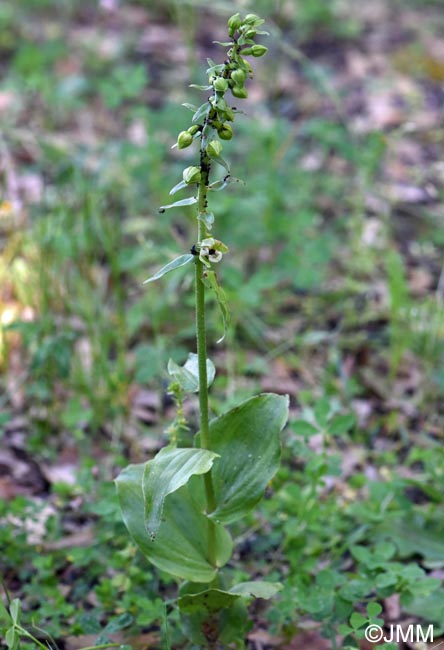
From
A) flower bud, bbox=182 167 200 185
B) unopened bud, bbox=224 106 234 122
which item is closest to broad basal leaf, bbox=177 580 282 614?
flower bud, bbox=182 167 200 185

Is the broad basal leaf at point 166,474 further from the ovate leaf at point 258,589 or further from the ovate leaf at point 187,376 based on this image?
the ovate leaf at point 258,589

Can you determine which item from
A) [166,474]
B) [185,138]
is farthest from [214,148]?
[166,474]

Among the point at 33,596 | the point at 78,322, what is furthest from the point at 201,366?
the point at 78,322

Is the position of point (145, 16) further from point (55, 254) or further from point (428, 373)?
point (428, 373)

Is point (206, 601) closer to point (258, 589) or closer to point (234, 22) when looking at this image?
point (258, 589)

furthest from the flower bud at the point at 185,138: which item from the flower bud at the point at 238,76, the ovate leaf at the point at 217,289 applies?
the ovate leaf at the point at 217,289

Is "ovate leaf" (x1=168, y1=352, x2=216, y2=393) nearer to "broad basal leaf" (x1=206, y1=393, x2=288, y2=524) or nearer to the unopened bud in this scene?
"broad basal leaf" (x1=206, y1=393, x2=288, y2=524)
